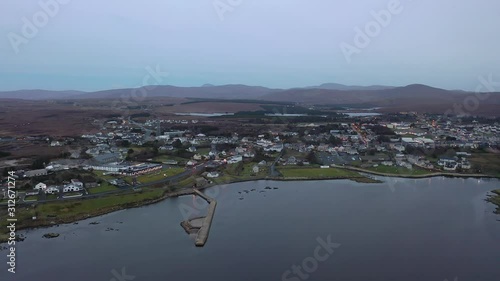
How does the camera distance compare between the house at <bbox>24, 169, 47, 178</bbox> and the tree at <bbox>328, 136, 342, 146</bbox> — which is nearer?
the house at <bbox>24, 169, 47, 178</bbox>

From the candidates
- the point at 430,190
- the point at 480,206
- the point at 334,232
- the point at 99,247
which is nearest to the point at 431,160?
the point at 430,190

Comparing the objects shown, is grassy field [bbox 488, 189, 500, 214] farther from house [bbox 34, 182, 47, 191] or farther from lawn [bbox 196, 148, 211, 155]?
house [bbox 34, 182, 47, 191]

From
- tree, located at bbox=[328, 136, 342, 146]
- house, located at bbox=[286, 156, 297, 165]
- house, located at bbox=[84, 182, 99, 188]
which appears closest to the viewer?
house, located at bbox=[84, 182, 99, 188]

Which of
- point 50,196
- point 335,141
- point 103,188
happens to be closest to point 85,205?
point 50,196

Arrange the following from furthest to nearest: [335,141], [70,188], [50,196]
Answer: [335,141] < [70,188] < [50,196]

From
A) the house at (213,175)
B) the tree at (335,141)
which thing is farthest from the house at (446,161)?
the house at (213,175)

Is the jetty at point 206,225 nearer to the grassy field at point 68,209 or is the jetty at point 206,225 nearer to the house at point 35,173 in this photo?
the grassy field at point 68,209

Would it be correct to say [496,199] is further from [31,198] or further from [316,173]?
[31,198]

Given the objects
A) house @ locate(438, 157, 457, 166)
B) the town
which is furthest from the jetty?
house @ locate(438, 157, 457, 166)
